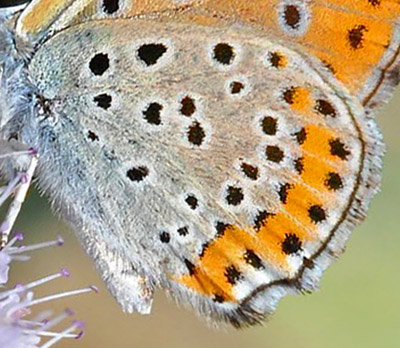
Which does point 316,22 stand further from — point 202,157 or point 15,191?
point 15,191

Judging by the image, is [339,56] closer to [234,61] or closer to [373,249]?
[234,61]

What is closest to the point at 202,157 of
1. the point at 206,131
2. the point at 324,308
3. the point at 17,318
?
the point at 206,131

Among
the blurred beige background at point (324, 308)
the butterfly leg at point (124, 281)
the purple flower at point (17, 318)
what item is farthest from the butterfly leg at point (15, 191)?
the blurred beige background at point (324, 308)

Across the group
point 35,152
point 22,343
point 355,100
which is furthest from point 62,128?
point 355,100

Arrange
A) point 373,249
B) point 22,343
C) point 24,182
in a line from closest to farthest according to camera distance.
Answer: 1. point 22,343
2. point 24,182
3. point 373,249

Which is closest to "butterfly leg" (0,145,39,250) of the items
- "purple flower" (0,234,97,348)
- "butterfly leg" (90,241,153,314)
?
"purple flower" (0,234,97,348)

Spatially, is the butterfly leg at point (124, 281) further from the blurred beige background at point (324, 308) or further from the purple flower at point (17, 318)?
the blurred beige background at point (324, 308)

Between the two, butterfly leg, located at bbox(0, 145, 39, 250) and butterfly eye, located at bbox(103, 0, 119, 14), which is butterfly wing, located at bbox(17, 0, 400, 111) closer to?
butterfly eye, located at bbox(103, 0, 119, 14)
